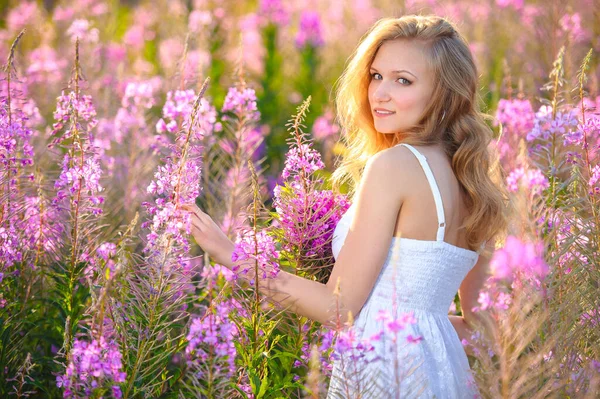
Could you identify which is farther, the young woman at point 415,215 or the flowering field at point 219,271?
the young woman at point 415,215

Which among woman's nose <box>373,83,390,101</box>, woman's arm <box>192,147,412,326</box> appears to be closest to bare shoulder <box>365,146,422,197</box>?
woman's arm <box>192,147,412,326</box>

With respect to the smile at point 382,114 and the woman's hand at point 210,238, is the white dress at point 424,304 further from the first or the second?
the woman's hand at point 210,238

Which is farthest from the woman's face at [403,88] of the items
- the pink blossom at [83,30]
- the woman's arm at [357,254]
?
the pink blossom at [83,30]

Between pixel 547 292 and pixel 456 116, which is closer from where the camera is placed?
pixel 547 292

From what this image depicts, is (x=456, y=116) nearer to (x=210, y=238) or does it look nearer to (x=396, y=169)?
→ (x=396, y=169)

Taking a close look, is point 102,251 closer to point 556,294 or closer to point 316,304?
point 316,304

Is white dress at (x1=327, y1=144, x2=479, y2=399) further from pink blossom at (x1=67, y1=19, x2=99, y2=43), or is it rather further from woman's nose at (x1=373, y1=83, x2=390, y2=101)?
pink blossom at (x1=67, y1=19, x2=99, y2=43)

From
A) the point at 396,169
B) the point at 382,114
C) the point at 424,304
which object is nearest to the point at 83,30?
the point at 382,114

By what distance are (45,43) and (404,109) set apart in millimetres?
5606

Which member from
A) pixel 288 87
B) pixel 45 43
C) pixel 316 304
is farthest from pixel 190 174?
pixel 45 43

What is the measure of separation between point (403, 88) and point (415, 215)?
0.52 meters

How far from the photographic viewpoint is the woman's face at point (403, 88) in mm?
2512

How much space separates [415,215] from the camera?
89.6 inches

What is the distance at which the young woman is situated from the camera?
2.23m
